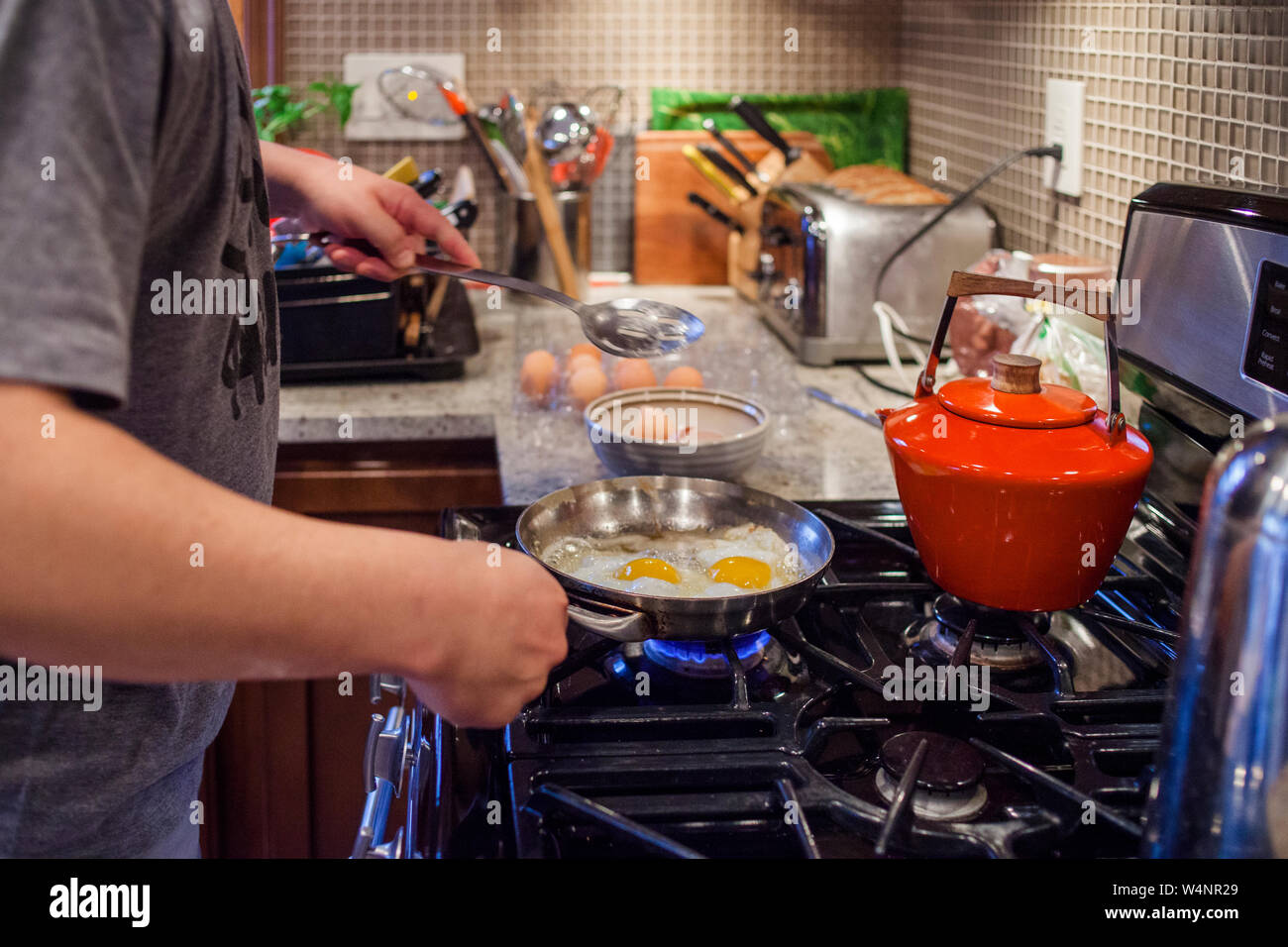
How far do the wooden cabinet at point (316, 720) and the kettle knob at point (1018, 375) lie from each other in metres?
0.82

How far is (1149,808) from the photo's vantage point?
0.50 meters

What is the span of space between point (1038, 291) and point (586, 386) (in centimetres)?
73

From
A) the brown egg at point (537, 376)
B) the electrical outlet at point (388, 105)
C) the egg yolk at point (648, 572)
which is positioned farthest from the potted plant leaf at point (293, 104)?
the egg yolk at point (648, 572)

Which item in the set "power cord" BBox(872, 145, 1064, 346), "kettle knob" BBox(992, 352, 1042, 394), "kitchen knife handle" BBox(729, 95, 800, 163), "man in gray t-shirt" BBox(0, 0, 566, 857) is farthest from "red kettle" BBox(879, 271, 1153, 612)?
"kitchen knife handle" BBox(729, 95, 800, 163)

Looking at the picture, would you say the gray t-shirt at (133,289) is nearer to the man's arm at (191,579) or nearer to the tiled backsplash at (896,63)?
the man's arm at (191,579)

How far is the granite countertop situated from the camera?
4.18ft

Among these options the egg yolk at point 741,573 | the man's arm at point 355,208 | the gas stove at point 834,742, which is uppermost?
the man's arm at point 355,208

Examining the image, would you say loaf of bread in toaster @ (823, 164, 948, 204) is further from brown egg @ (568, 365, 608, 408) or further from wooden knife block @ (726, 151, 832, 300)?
brown egg @ (568, 365, 608, 408)

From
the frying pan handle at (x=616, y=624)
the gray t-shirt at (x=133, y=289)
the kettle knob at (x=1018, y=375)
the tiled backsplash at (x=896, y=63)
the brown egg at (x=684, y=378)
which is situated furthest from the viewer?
the brown egg at (x=684, y=378)

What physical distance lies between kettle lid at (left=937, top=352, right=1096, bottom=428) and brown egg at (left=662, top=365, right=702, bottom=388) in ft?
1.86

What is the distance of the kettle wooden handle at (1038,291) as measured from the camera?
0.82 metres

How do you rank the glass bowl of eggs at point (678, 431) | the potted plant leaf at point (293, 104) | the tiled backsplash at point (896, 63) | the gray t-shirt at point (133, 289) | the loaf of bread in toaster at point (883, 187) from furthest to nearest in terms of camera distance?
the potted plant leaf at point (293, 104)
the loaf of bread in toaster at point (883, 187)
the tiled backsplash at point (896, 63)
the glass bowl of eggs at point (678, 431)
the gray t-shirt at point (133, 289)

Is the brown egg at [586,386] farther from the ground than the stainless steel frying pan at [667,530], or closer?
farther from the ground

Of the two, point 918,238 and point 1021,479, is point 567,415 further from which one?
point 1021,479
